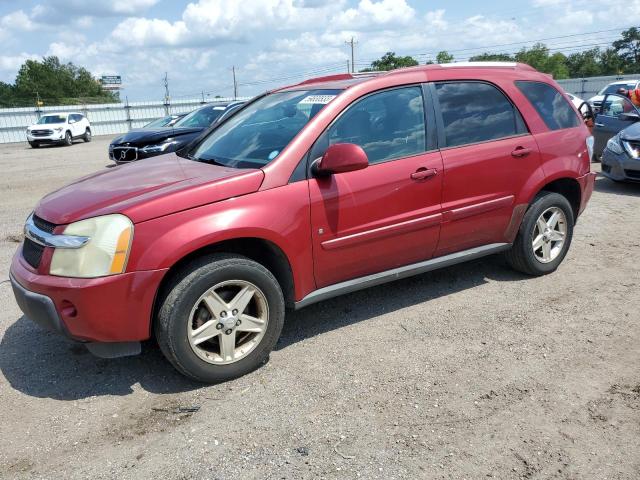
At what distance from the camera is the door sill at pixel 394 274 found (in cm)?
369

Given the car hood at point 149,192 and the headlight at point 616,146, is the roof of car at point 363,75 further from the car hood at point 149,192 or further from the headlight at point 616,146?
the headlight at point 616,146

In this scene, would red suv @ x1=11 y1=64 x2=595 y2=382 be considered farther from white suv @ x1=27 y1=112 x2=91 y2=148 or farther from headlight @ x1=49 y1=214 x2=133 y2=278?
white suv @ x1=27 y1=112 x2=91 y2=148

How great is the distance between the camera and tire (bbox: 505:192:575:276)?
468 centimetres

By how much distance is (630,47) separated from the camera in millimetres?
71625

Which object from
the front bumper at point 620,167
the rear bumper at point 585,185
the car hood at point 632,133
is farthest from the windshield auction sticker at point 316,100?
the car hood at point 632,133

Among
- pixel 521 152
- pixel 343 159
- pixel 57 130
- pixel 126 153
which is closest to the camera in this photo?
pixel 343 159

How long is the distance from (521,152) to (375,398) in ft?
8.17

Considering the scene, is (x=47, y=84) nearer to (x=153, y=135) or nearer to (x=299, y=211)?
(x=153, y=135)

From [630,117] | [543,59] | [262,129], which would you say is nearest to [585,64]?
[543,59]

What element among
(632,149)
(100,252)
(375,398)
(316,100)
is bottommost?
(375,398)

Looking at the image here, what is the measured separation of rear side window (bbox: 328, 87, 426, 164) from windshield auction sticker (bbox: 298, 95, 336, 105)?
17 cm

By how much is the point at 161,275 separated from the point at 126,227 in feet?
1.07

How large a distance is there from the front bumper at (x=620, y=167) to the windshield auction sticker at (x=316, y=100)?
660 centimetres

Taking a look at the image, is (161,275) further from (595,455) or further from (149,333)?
(595,455)
